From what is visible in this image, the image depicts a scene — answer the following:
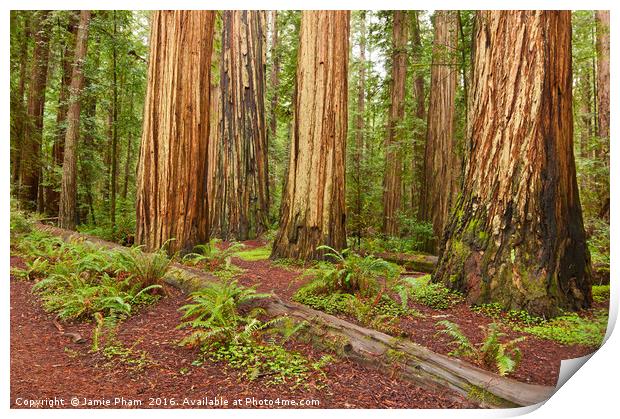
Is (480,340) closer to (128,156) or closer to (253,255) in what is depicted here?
(253,255)

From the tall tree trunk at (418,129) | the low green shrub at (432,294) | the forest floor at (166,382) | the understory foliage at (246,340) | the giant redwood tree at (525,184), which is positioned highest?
the tall tree trunk at (418,129)

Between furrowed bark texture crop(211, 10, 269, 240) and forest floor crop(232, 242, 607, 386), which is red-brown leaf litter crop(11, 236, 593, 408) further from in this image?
furrowed bark texture crop(211, 10, 269, 240)

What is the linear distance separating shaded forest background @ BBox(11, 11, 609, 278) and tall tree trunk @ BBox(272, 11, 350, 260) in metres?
0.80

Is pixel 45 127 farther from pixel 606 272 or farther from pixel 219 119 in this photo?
pixel 606 272

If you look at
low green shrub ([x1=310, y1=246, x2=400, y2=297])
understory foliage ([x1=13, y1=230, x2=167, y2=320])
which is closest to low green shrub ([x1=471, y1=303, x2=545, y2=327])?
low green shrub ([x1=310, y1=246, x2=400, y2=297])

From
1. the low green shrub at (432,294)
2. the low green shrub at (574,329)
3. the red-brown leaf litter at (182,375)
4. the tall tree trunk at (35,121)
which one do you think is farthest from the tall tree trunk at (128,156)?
the low green shrub at (574,329)

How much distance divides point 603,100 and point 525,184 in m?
1.70

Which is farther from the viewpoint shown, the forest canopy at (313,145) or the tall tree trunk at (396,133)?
the tall tree trunk at (396,133)

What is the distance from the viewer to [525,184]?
289 cm

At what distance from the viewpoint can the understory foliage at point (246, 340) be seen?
230 centimetres

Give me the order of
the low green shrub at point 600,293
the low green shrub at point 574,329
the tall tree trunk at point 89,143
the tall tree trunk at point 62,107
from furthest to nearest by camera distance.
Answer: the tall tree trunk at point 89,143 → the tall tree trunk at point 62,107 → the low green shrub at point 600,293 → the low green shrub at point 574,329

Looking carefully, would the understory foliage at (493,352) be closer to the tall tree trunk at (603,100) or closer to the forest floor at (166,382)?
the forest floor at (166,382)

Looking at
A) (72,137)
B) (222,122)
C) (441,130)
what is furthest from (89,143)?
(441,130)

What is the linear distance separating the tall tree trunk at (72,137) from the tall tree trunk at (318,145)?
2265mm
